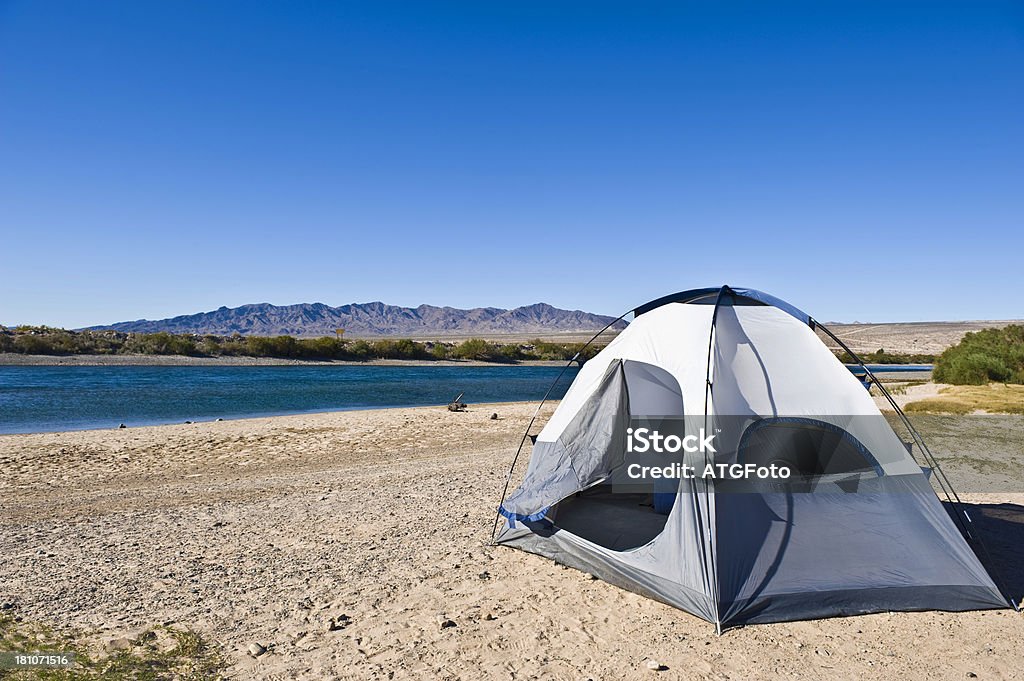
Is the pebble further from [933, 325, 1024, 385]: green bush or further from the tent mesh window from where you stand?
[933, 325, 1024, 385]: green bush

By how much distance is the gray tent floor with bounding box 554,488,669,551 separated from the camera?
20.6ft

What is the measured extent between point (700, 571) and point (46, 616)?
4.93 meters

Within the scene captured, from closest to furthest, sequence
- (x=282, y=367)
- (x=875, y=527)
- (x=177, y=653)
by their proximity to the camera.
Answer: (x=177, y=653), (x=875, y=527), (x=282, y=367)

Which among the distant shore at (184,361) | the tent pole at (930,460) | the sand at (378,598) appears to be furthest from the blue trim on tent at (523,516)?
the distant shore at (184,361)

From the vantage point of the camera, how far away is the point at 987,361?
81.0 feet

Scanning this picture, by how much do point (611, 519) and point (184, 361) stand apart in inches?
1951

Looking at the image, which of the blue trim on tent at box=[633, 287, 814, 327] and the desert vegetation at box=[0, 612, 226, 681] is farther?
the blue trim on tent at box=[633, 287, 814, 327]

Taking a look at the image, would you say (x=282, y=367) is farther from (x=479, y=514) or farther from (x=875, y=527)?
(x=875, y=527)

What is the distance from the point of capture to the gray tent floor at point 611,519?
6.27 m

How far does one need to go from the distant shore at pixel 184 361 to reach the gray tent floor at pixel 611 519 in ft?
151


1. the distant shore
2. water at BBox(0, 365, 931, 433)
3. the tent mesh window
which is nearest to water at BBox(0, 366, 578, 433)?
water at BBox(0, 365, 931, 433)

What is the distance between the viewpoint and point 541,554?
6.18 m

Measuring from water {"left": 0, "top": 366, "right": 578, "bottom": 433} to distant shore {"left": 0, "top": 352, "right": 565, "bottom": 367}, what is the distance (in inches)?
134

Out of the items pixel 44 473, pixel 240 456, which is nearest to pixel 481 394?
pixel 240 456
